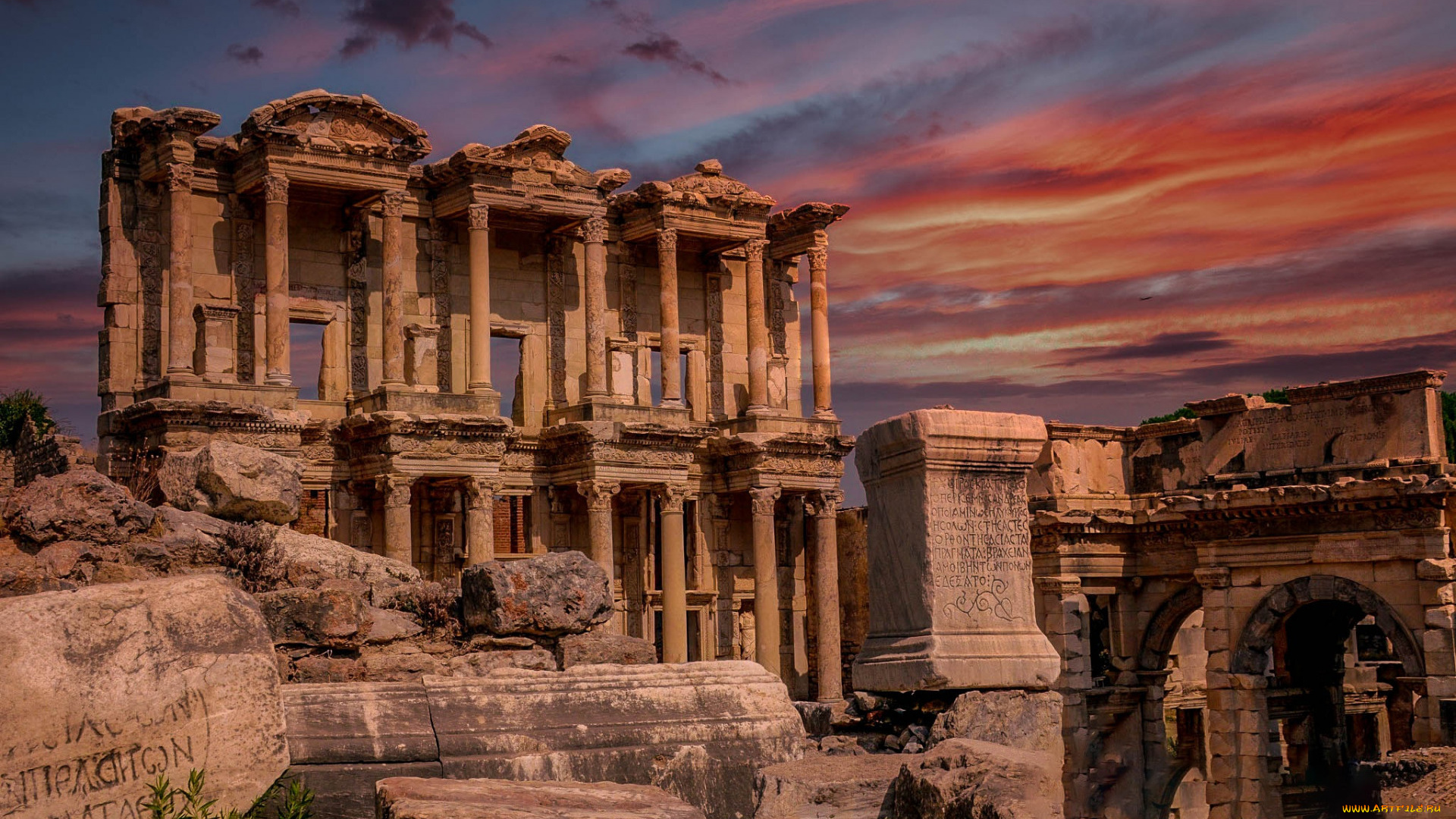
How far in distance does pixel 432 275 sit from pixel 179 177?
5473 millimetres

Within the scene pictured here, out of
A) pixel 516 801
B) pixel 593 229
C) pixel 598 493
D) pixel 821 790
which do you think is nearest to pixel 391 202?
pixel 593 229

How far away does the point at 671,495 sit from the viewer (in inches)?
1243

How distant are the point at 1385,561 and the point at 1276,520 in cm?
167

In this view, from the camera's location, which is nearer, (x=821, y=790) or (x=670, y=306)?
(x=821, y=790)

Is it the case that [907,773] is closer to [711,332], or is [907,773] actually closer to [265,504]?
[265,504]

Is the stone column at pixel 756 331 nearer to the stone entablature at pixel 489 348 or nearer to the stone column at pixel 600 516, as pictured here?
the stone entablature at pixel 489 348

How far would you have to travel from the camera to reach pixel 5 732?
5.62 metres

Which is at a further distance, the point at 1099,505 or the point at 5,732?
the point at 1099,505

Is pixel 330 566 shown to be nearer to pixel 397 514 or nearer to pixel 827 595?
pixel 397 514

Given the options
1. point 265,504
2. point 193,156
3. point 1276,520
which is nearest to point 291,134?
point 193,156

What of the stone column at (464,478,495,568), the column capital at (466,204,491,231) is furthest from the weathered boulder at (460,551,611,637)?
the column capital at (466,204,491,231)

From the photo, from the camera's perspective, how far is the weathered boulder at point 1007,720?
868cm

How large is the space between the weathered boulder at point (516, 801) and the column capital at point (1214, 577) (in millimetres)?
19094

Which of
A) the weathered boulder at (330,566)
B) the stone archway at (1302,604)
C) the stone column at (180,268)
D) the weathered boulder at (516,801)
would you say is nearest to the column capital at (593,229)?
the stone column at (180,268)
